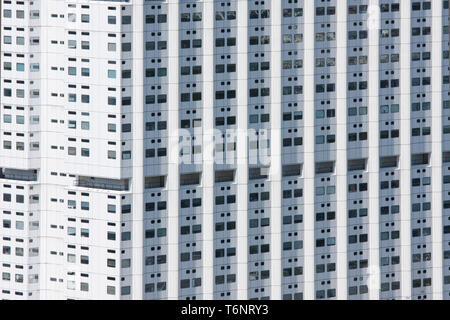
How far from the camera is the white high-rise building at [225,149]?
567ft

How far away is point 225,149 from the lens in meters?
176

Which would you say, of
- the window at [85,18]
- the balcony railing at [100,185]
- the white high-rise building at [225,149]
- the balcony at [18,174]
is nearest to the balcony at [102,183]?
the balcony railing at [100,185]

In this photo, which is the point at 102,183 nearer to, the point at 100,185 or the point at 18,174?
the point at 100,185

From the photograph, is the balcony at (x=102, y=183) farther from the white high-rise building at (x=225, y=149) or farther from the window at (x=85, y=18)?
the window at (x=85, y=18)

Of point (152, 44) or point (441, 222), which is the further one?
point (441, 222)

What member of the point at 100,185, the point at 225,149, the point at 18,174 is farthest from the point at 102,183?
the point at 18,174

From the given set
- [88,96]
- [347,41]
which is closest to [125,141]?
[88,96]

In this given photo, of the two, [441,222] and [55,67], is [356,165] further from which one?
[55,67]

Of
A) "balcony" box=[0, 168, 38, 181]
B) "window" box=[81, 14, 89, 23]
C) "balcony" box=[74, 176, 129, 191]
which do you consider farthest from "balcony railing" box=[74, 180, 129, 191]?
"window" box=[81, 14, 89, 23]

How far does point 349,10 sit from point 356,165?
9.89m

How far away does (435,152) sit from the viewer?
181875 millimetres

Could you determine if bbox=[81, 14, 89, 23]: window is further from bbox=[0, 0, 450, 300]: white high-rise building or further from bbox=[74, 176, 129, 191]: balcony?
bbox=[74, 176, 129, 191]: balcony

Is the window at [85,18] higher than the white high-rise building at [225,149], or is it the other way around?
the window at [85,18]

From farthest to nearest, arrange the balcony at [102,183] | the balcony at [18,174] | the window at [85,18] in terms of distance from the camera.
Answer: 1. the balcony at [18,174]
2. the balcony at [102,183]
3. the window at [85,18]
